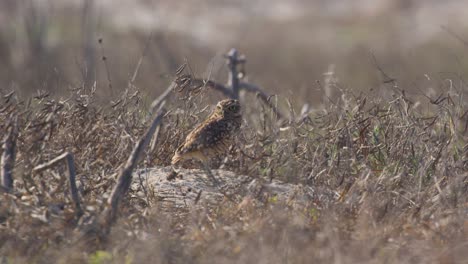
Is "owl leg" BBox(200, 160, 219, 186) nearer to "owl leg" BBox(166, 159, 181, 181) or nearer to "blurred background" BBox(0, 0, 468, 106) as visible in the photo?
"owl leg" BBox(166, 159, 181, 181)

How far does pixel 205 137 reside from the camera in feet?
24.2

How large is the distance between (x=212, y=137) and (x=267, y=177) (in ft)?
1.72

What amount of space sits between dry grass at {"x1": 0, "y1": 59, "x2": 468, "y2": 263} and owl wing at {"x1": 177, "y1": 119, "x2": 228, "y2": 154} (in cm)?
23

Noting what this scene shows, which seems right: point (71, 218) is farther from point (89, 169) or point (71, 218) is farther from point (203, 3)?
point (203, 3)

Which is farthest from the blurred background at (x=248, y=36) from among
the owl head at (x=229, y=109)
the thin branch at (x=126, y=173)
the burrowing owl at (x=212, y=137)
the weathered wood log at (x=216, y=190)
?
the thin branch at (x=126, y=173)

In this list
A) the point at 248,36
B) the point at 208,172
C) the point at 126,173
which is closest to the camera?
the point at 126,173

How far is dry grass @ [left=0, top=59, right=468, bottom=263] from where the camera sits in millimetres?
5773

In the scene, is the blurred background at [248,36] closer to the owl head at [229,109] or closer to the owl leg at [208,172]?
the owl head at [229,109]

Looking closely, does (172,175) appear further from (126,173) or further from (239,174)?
(126,173)

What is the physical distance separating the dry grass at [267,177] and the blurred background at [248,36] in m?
6.30

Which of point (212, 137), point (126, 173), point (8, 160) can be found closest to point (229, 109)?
point (212, 137)

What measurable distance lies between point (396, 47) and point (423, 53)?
12.5 feet

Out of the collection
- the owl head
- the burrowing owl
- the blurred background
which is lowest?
the blurred background

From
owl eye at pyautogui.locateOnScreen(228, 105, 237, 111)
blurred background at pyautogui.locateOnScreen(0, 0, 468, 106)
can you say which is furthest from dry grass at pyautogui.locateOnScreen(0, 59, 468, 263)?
blurred background at pyautogui.locateOnScreen(0, 0, 468, 106)
